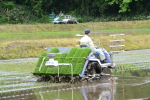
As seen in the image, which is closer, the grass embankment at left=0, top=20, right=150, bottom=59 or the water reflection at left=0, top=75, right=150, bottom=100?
the water reflection at left=0, top=75, right=150, bottom=100

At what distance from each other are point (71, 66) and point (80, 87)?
1149mm

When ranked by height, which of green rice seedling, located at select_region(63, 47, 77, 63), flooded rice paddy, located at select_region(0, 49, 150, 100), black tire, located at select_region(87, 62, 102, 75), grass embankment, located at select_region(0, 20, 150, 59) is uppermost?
green rice seedling, located at select_region(63, 47, 77, 63)

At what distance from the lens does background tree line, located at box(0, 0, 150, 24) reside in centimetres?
6112

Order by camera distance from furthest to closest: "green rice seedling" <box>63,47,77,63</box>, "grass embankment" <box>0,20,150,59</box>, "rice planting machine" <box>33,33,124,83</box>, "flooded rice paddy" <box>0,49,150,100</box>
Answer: "grass embankment" <box>0,20,150,59</box>, "green rice seedling" <box>63,47,77,63</box>, "rice planting machine" <box>33,33,124,83</box>, "flooded rice paddy" <box>0,49,150,100</box>

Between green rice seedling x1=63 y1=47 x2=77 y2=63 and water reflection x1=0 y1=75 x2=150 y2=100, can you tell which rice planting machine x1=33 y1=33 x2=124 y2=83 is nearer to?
green rice seedling x1=63 y1=47 x2=77 y2=63

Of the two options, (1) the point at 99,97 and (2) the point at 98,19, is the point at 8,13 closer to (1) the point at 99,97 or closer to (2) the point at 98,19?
(2) the point at 98,19

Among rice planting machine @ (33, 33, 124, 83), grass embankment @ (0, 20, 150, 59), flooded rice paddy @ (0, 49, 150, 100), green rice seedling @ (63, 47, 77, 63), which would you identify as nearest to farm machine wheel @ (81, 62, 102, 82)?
rice planting machine @ (33, 33, 124, 83)

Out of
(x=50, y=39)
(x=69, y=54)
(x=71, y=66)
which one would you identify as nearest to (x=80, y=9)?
(x=50, y=39)

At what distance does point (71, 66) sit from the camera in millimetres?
16406

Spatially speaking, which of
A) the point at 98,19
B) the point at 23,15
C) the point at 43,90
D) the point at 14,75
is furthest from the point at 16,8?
the point at 43,90

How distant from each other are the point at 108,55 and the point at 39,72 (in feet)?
9.74

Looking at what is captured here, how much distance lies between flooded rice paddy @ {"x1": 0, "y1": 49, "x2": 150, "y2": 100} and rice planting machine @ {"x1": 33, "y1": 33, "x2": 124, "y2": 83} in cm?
33

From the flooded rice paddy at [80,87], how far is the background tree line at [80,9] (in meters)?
39.4

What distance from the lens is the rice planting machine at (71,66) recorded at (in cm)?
1638
